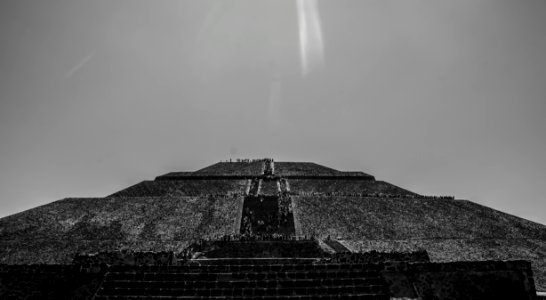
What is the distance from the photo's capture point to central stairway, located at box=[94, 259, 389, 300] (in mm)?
6992

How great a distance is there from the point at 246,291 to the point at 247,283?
20 centimetres

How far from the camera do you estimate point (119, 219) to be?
18000 mm

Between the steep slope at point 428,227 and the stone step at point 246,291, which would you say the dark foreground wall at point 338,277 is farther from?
the steep slope at point 428,227

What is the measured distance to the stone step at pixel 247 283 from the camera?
7.12 metres

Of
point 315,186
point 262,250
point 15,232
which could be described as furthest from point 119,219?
point 315,186

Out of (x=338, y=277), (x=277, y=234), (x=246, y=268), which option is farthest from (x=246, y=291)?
(x=277, y=234)

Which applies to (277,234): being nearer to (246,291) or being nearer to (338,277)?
(338,277)

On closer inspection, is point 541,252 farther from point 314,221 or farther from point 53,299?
point 53,299

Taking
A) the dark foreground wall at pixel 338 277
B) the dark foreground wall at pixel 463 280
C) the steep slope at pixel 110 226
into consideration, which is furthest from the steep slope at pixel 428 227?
the steep slope at pixel 110 226

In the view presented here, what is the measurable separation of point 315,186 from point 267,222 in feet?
38.0

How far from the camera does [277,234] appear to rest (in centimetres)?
1655

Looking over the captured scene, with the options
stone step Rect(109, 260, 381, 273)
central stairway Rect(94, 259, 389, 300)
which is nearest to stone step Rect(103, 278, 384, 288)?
central stairway Rect(94, 259, 389, 300)

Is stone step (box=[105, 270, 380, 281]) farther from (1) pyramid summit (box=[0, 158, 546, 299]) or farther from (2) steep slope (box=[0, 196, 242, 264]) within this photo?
(2) steep slope (box=[0, 196, 242, 264])

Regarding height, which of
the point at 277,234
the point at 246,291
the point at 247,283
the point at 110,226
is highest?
the point at 110,226
